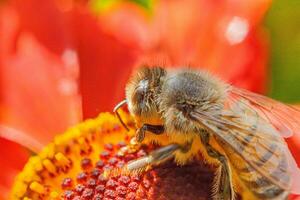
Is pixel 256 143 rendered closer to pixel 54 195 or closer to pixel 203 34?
pixel 54 195

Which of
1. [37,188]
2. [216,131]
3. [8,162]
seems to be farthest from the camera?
[8,162]

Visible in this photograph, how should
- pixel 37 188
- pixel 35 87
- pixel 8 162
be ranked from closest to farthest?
pixel 37 188, pixel 8 162, pixel 35 87

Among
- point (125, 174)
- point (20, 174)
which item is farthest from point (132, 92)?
point (20, 174)

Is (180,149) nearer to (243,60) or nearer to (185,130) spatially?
(185,130)

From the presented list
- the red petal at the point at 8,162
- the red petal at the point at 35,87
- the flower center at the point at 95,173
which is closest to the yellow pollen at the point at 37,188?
the flower center at the point at 95,173

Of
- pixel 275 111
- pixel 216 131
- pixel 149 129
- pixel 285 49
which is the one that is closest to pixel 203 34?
pixel 285 49

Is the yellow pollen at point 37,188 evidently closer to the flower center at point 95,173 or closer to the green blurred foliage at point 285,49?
the flower center at point 95,173
